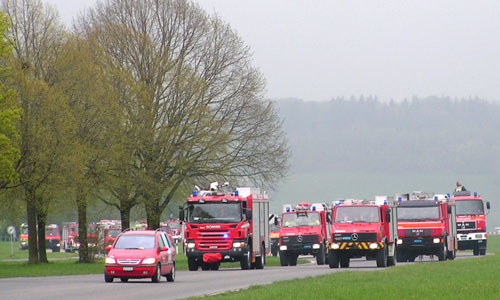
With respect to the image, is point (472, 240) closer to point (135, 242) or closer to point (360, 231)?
point (360, 231)

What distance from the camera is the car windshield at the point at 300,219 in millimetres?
48281

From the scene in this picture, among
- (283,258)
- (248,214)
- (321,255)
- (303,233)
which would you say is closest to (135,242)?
(248,214)

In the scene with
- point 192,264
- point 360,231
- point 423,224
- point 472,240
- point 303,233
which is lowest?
point 192,264

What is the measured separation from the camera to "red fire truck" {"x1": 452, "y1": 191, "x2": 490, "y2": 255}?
56.0m

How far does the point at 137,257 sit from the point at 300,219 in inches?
752

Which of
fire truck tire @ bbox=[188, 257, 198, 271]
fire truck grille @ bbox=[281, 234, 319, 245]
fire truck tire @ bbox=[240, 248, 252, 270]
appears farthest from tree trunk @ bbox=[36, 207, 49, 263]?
fire truck tire @ bbox=[240, 248, 252, 270]

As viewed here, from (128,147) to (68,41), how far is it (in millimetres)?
6439

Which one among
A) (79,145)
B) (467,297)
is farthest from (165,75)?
(467,297)

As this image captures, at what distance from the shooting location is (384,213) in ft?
131

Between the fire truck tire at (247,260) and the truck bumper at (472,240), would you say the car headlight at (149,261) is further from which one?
the truck bumper at (472,240)

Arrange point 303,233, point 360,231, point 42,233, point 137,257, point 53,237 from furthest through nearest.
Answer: point 53,237
point 42,233
point 303,233
point 360,231
point 137,257

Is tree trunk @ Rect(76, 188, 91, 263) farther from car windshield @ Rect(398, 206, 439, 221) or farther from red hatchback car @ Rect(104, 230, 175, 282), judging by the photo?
red hatchback car @ Rect(104, 230, 175, 282)

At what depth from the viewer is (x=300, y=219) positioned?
48438mm

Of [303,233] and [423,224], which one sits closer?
[423,224]
